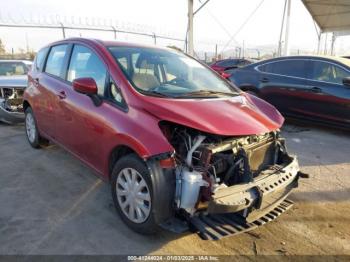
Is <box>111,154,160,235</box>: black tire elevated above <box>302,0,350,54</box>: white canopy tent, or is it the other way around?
<box>302,0,350,54</box>: white canopy tent

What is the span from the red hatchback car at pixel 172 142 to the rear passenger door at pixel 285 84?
3.40m

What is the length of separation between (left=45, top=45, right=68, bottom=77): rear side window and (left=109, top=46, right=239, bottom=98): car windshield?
108 cm

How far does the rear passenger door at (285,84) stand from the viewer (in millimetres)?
7188

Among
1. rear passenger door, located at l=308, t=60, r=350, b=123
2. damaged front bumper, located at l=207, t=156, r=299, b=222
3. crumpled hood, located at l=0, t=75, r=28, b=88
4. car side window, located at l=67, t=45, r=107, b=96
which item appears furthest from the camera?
crumpled hood, located at l=0, t=75, r=28, b=88

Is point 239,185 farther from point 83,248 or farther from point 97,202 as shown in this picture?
point 97,202

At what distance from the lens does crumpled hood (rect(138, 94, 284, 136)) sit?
2.98 m

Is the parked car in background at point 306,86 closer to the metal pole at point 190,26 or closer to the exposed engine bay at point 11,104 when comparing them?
the exposed engine bay at point 11,104

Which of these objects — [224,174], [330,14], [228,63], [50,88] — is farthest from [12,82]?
[330,14]

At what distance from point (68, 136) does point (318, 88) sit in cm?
500

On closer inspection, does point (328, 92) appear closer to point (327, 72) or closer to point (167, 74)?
point (327, 72)

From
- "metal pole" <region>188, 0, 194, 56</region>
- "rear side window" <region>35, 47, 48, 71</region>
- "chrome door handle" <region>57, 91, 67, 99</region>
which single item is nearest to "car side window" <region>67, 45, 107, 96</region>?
"chrome door handle" <region>57, 91, 67, 99</region>

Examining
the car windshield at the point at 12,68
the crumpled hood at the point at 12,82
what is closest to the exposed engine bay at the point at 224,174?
the crumpled hood at the point at 12,82

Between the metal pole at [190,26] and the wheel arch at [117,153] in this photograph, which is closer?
the wheel arch at [117,153]

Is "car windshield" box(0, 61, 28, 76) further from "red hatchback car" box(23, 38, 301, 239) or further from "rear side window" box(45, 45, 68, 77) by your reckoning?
"red hatchback car" box(23, 38, 301, 239)
